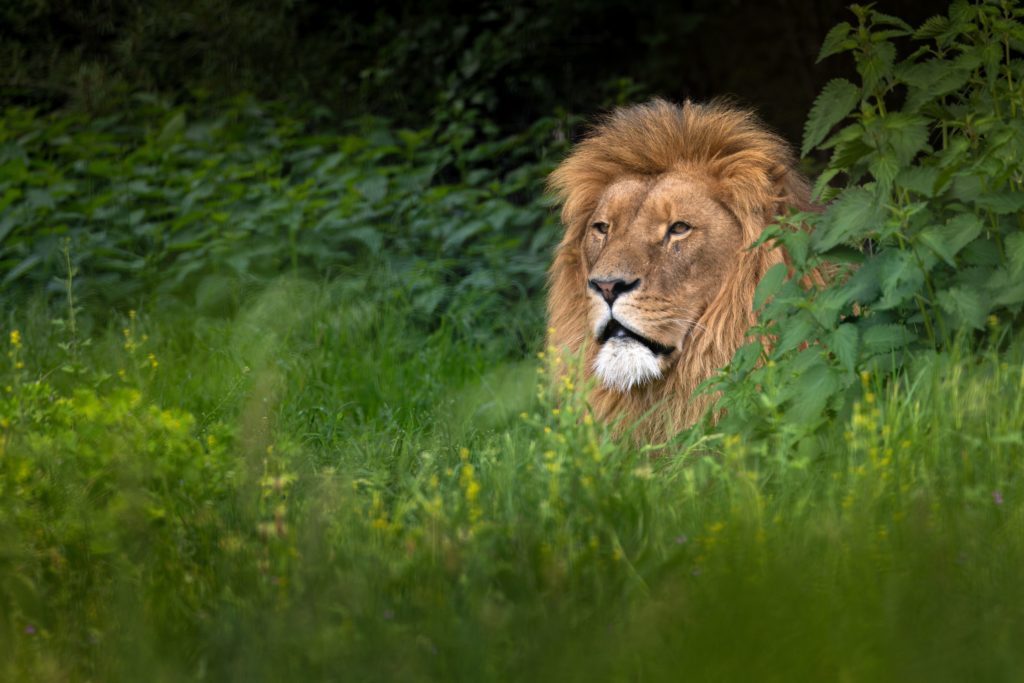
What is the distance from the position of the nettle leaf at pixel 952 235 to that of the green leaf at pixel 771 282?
41cm

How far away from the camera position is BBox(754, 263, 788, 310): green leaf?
4105 mm

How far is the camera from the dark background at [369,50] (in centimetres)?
904

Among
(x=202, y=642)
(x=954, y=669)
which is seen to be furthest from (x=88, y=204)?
(x=954, y=669)

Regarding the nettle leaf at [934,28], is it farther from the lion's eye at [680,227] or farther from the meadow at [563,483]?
the lion's eye at [680,227]

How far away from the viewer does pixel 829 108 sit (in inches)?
163

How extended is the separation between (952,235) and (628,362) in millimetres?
1070

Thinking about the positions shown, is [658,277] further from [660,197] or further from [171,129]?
[171,129]

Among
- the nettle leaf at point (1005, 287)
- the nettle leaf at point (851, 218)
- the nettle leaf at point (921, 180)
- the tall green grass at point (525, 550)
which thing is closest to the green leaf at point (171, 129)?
the tall green grass at point (525, 550)

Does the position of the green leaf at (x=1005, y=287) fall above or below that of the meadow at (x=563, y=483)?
above

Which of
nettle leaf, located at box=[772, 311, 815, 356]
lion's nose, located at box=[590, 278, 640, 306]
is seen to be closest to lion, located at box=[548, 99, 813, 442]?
lion's nose, located at box=[590, 278, 640, 306]

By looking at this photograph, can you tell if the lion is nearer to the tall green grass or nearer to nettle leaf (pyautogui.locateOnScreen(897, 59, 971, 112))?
the tall green grass

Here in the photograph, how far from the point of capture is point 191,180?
7840mm

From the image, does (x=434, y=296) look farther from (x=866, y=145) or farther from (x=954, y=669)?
(x=954, y=669)

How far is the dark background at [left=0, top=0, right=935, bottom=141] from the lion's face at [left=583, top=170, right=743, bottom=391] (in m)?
4.49
